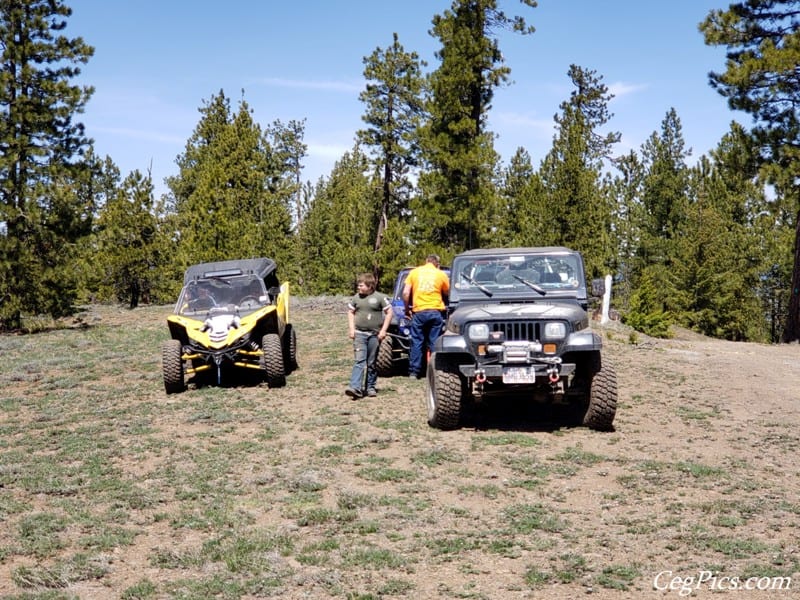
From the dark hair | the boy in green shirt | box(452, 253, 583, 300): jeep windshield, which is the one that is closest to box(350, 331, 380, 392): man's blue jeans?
the boy in green shirt

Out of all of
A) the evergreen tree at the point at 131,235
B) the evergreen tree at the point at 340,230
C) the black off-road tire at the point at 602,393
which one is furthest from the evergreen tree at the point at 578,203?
the black off-road tire at the point at 602,393

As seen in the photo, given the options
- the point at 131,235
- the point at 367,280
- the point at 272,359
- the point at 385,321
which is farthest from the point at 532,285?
the point at 131,235

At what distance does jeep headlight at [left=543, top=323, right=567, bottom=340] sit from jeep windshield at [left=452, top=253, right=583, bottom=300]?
3.81 feet

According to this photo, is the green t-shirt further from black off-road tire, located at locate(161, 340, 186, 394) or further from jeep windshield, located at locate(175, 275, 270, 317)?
black off-road tire, located at locate(161, 340, 186, 394)

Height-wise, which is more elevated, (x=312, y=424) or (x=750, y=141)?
(x=750, y=141)

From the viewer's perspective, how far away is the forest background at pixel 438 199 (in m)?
23.8

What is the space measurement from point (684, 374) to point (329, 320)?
12989mm

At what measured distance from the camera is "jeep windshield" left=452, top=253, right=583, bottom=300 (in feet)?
32.8

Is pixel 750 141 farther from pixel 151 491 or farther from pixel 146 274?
pixel 146 274

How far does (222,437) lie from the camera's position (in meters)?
9.37

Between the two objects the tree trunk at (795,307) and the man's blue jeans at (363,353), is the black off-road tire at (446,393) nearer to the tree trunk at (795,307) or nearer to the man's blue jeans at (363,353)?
the man's blue jeans at (363,353)

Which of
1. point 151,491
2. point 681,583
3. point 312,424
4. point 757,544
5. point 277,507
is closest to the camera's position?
point 681,583

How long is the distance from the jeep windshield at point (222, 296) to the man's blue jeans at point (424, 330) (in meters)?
2.66

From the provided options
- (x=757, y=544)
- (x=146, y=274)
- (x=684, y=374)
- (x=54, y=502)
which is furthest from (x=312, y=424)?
(x=146, y=274)
